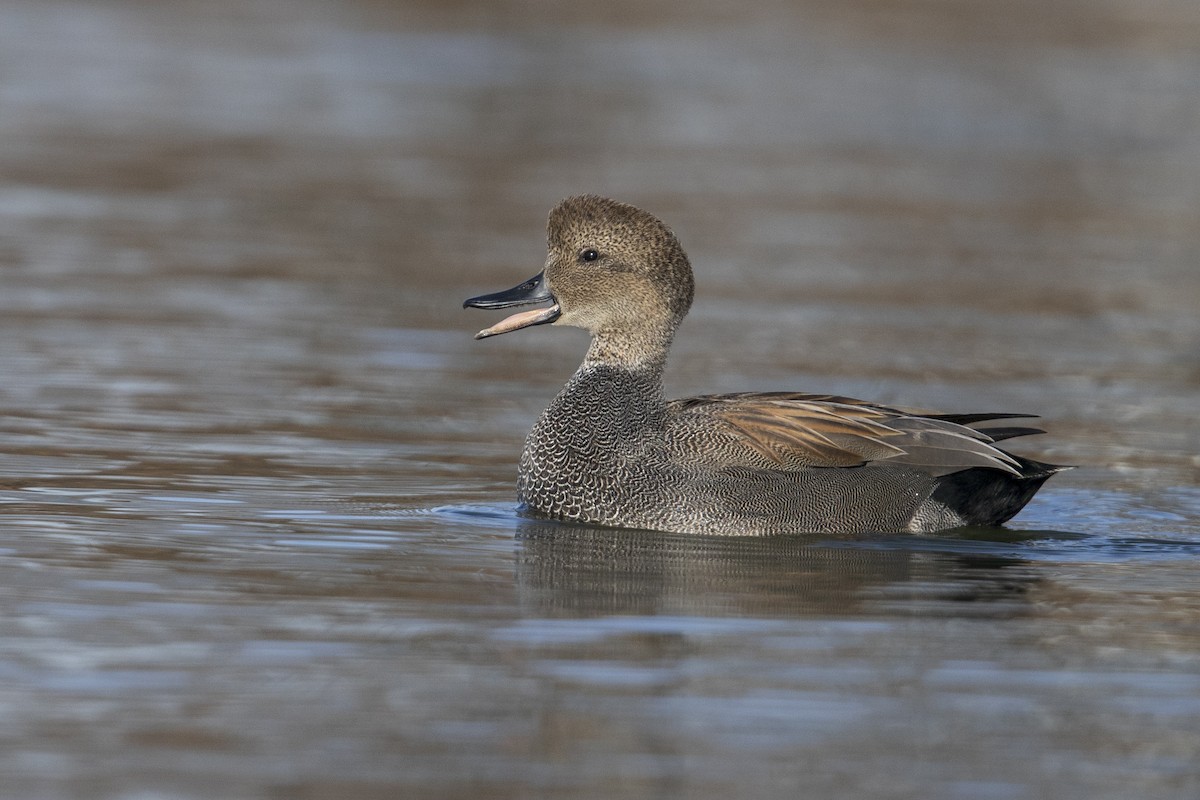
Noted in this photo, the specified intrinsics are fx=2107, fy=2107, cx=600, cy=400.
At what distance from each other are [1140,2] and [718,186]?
15210 millimetres

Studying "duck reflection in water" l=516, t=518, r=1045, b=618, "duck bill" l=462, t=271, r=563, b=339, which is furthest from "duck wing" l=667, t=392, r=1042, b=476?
"duck bill" l=462, t=271, r=563, b=339

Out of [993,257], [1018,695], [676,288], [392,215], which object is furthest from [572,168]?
[1018,695]

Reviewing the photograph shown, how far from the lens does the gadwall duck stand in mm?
8680

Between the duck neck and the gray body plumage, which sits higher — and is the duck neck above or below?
above

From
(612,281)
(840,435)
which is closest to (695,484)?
(840,435)

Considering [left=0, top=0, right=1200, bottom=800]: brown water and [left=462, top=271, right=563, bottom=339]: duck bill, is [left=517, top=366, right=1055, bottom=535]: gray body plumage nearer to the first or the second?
[left=0, top=0, right=1200, bottom=800]: brown water

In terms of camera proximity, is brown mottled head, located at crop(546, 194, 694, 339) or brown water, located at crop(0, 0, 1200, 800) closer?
brown water, located at crop(0, 0, 1200, 800)

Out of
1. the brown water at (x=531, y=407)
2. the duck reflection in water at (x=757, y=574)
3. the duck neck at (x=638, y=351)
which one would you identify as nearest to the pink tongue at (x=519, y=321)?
the duck neck at (x=638, y=351)

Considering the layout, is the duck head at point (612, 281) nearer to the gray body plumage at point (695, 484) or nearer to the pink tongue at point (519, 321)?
the pink tongue at point (519, 321)

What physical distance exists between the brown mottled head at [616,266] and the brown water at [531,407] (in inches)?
38.8

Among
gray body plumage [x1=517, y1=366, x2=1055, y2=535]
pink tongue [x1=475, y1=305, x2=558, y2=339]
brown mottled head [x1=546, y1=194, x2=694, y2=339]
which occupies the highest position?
brown mottled head [x1=546, y1=194, x2=694, y2=339]

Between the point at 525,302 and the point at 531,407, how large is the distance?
2216mm

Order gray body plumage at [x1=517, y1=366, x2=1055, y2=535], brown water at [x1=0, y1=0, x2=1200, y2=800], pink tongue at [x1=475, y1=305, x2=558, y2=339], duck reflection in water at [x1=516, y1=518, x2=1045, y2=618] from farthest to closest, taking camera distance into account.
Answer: pink tongue at [x1=475, y1=305, x2=558, y2=339]
gray body plumage at [x1=517, y1=366, x2=1055, y2=535]
duck reflection in water at [x1=516, y1=518, x2=1045, y2=618]
brown water at [x1=0, y1=0, x2=1200, y2=800]

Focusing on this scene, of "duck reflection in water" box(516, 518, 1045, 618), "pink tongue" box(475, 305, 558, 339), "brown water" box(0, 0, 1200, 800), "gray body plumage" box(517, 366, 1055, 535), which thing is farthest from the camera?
"pink tongue" box(475, 305, 558, 339)
